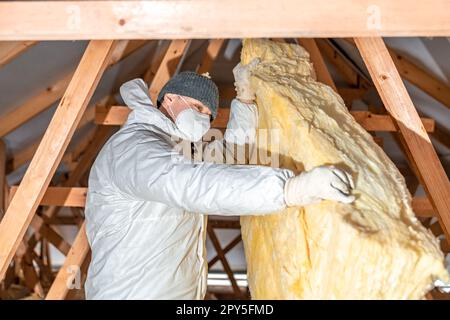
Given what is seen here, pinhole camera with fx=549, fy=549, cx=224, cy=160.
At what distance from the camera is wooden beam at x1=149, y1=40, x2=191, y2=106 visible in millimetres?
3232

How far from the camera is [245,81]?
7.88 feet

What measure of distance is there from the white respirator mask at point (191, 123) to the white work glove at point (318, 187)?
70cm

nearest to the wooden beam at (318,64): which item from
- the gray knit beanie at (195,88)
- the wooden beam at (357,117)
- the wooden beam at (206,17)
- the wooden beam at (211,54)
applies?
the wooden beam at (357,117)

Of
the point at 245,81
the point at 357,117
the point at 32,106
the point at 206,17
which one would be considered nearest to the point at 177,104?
the point at 245,81

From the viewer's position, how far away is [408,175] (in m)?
6.12

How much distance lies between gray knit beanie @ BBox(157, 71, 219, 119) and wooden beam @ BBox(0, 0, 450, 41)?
37 cm

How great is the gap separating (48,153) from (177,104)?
555mm

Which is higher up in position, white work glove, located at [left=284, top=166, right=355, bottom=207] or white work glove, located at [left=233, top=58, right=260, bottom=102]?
white work glove, located at [left=233, top=58, right=260, bottom=102]

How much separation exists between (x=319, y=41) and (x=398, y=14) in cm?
267

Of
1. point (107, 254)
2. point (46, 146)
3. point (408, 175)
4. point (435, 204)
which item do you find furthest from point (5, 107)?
point (408, 175)

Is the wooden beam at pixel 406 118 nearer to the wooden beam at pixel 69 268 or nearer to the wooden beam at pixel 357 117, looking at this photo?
the wooden beam at pixel 357 117

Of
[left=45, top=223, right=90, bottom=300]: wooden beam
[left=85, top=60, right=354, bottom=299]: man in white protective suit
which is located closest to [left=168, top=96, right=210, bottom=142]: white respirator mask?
[left=85, top=60, right=354, bottom=299]: man in white protective suit

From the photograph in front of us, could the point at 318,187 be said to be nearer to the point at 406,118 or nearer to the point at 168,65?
the point at 406,118

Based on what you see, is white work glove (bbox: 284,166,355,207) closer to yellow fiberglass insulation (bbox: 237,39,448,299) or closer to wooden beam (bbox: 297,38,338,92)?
yellow fiberglass insulation (bbox: 237,39,448,299)
